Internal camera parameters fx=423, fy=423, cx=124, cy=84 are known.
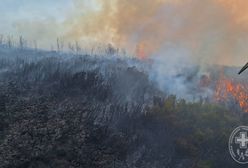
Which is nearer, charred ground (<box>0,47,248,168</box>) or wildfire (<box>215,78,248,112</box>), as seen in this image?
charred ground (<box>0,47,248,168</box>)

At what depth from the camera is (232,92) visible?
11288cm

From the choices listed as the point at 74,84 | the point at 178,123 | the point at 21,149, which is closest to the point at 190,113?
the point at 178,123

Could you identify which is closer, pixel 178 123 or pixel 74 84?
pixel 178 123

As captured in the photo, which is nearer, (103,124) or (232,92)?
(103,124)

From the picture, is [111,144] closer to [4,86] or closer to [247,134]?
[247,134]

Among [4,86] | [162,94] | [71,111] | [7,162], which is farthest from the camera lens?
[162,94]

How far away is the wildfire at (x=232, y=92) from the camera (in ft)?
338

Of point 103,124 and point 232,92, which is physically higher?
point 232,92

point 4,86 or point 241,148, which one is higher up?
point 4,86

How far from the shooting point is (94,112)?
260 ft

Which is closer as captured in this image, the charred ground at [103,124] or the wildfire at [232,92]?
the charred ground at [103,124]

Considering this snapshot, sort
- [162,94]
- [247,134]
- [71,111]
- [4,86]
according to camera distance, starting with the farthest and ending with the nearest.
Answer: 1. [162,94]
2. [4,86]
3. [71,111]
4. [247,134]

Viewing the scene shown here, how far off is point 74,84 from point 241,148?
129 ft

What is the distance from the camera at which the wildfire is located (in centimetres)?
10306
